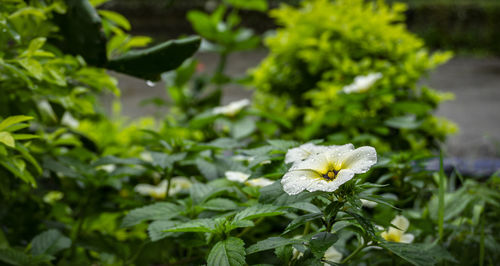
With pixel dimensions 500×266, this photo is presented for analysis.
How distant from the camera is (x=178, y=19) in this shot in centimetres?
1026

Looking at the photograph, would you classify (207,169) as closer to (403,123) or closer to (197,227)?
(197,227)

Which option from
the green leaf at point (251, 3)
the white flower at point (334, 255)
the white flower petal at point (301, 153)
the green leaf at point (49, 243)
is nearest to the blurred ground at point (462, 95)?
the green leaf at point (251, 3)

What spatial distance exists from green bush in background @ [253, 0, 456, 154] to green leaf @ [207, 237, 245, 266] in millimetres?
957

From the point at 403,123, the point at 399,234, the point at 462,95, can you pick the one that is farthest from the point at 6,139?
the point at 462,95

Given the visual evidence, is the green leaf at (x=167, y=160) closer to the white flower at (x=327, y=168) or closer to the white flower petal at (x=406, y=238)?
the white flower at (x=327, y=168)

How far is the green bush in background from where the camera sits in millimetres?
1902

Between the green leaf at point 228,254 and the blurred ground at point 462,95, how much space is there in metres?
2.19

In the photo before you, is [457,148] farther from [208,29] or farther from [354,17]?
[208,29]

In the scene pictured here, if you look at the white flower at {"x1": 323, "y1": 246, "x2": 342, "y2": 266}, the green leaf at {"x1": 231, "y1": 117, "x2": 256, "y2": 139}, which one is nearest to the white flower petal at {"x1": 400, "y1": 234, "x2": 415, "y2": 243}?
the white flower at {"x1": 323, "y1": 246, "x2": 342, "y2": 266}

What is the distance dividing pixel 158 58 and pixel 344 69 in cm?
114

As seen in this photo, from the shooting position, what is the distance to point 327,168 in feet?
2.54

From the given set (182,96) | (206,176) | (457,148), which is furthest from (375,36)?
(457,148)

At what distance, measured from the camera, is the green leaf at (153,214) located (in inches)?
37.6

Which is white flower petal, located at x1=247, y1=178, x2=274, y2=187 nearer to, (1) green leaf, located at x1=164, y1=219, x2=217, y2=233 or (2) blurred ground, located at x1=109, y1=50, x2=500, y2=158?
(1) green leaf, located at x1=164, y1=219, x2=217, y2=233
